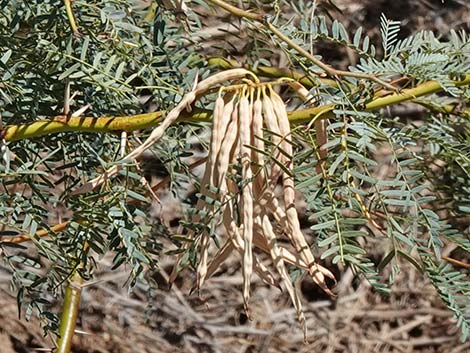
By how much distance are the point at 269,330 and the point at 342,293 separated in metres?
0.23

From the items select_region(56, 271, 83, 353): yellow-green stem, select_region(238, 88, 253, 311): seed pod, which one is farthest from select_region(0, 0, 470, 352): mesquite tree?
select_region(56, 271, 83, 353): yellow-green stem

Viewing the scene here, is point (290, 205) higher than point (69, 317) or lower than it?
higher

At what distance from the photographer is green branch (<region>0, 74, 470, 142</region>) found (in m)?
0.81

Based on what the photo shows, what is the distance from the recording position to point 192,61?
3.44ft

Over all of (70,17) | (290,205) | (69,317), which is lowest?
(69,317)

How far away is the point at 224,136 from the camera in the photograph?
2.56ft

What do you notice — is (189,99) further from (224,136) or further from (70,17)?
(70,17)

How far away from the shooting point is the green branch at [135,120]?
2.67 ft

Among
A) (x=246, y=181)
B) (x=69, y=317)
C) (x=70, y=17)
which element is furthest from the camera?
(x=69, y=317)

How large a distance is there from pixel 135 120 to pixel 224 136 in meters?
0.10

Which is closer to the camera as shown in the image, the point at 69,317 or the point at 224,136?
the point at 224,136

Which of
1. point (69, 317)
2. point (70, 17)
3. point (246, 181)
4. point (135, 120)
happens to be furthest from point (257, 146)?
point (69, 317)

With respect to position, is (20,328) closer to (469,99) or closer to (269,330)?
(269,330)

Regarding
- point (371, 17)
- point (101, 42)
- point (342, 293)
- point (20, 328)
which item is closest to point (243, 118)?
point (101, 42)
